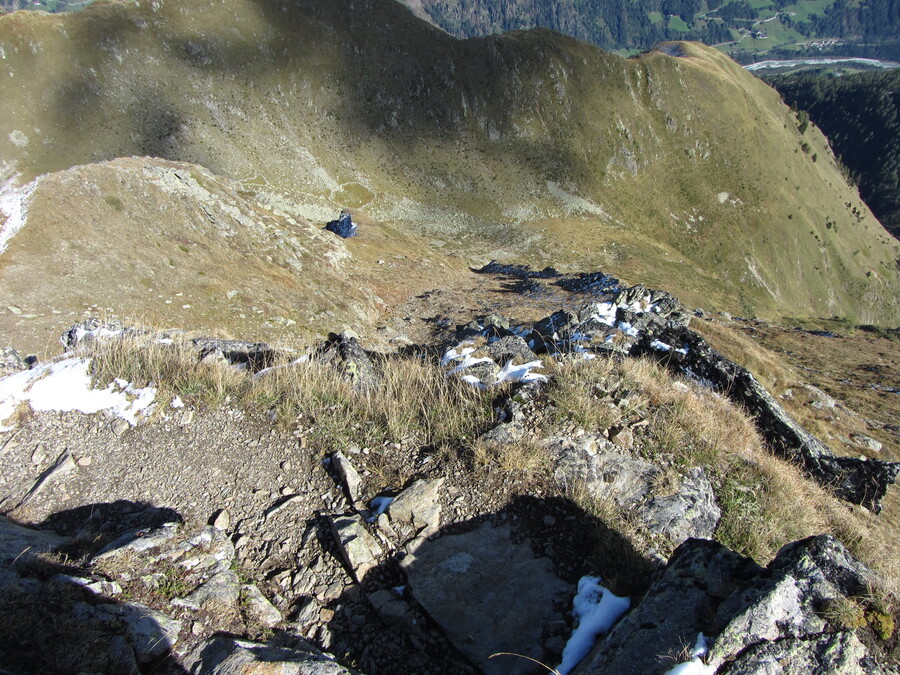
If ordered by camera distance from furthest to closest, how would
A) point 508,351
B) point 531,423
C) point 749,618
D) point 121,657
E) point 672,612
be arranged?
point 508,351, point 531,423, point 672,612, point 121,657, point 749,618

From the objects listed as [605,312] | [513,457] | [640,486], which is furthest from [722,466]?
[605,312]

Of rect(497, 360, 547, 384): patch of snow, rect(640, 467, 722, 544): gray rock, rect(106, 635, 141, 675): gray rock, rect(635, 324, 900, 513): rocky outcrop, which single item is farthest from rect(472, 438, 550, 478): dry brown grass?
rect(635, 324, 900, 513): rocky outcrop

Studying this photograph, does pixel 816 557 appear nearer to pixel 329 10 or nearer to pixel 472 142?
pixel 472 142

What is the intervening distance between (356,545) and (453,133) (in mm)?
79083

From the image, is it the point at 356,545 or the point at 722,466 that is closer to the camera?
the point at 356,545

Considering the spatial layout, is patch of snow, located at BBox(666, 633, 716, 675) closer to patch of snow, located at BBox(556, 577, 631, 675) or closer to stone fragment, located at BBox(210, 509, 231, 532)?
patch of snow, located at BBox(556, 577, 631, 675)

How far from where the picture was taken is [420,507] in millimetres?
4949

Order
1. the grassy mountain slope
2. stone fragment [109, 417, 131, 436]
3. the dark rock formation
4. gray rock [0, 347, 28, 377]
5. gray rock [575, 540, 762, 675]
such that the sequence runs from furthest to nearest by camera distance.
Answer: the grassy mountain slope < the dark rock formation < gray rock [0, 347, 28, 377] < stone fragment [109, 417, 131, 436] < gray rock [575, 540, 762, 675]

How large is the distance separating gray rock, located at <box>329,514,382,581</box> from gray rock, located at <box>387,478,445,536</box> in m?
0.35

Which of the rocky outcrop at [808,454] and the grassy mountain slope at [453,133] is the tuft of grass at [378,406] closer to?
the rocky outcrop at [808,454]

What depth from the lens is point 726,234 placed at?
81.1 m

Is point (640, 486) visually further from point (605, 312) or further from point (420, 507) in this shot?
point (605, 312)

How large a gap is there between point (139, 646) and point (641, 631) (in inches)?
143

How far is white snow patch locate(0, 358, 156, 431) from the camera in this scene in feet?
20.3
